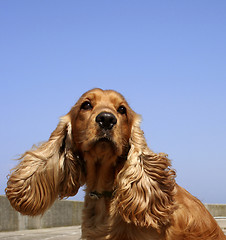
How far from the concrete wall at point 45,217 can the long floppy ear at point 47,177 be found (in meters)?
5.14

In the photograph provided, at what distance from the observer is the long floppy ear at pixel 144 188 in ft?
14.9

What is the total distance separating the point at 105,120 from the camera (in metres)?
4.31

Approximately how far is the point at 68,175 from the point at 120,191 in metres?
0.64

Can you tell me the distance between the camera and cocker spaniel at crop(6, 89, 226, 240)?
450 centimetres

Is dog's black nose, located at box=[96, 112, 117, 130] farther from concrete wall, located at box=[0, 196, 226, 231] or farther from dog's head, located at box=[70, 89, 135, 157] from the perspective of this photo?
concrete wall, located at box=[0, 196, 226, 231]

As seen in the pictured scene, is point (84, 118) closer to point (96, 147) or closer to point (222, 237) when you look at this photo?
point (96, 147)

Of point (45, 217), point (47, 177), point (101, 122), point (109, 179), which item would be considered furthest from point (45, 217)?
point (101, 122)

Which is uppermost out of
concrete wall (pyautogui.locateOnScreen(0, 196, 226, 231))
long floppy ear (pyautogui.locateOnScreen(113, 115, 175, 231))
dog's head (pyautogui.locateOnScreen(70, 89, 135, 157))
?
dog's head (pyautogui.locateOnScreen(70, 89, 135, 157))

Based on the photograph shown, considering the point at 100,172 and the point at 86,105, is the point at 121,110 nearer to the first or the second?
the point at 86,105

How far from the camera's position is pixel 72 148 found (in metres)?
4.95

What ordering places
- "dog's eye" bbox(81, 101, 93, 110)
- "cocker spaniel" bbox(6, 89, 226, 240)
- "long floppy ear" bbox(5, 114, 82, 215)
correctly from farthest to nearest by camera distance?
"long floppy ear" bbox(5, 114, 82, 215) < "dog's eye" bbox(81, 101, 93, 110) < "cocker spaniel" bbox(6, 89, 226, 240)

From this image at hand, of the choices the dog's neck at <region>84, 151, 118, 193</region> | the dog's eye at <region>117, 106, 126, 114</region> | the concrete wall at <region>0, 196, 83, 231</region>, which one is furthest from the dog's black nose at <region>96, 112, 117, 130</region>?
the concrete wall at <region>0, 196, 83, 231</region>

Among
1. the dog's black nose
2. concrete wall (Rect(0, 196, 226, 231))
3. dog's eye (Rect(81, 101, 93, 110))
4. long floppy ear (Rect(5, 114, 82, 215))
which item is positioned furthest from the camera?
concrete wall (Rect(0, 196, 226, 231))

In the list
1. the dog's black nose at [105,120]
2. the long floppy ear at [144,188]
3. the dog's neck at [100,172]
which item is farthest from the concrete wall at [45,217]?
the dog's black nose at [105,120]
